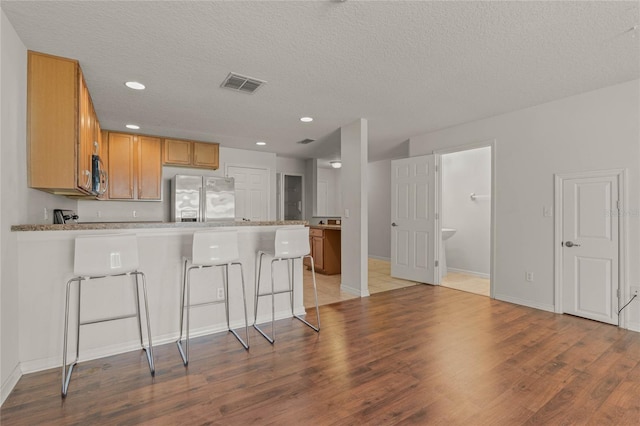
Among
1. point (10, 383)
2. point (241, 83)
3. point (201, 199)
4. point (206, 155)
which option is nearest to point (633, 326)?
point (241, 83)

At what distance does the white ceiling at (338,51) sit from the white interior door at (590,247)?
110 cm

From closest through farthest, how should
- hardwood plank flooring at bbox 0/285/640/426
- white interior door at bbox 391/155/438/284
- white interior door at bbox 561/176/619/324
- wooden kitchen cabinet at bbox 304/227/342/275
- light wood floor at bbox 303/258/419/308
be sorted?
1. hardwood plank flooring at bbox 0/285/640/426
2. white interior door at bbox 561/176/619/324
3. light wood floor at bbox 303/258/419/308
4. white interior door at bbox 391/155/438/284
5. wooden kitchen cabinet at bbox 304/227/342/275

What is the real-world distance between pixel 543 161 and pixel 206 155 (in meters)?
5.23

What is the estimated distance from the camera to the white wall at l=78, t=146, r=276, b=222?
16.7 feet

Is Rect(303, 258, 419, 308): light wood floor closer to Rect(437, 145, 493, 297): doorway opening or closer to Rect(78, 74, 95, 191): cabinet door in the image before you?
Rect(437, 145, 493, 297): doorway opening

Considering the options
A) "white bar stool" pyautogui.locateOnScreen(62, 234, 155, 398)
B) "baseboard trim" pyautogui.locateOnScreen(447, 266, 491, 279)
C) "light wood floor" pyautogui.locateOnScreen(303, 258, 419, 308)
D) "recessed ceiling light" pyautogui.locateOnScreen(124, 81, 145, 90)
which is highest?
"recessed ceiling light" pyautogui.locateOnScreen(124, 81, 145, 90)

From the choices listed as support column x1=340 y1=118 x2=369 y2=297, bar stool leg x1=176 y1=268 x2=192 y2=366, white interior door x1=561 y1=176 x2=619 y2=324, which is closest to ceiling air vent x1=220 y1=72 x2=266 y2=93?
support column x1=340 y1=118 x2=369 y2=297

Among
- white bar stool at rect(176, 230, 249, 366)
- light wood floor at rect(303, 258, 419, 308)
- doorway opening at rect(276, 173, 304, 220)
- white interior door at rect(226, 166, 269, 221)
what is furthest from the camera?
doorway opening at rect(276, 173, 304, 220)

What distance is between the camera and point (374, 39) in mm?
2305

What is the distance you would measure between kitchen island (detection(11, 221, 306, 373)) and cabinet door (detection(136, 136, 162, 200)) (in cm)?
279

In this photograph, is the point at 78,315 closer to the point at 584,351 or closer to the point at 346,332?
the point at 346,332

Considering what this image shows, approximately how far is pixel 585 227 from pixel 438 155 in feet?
6.95

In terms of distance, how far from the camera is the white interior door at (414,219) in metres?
4.90

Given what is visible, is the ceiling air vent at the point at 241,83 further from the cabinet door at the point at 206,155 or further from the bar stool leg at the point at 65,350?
the cabinet door at the point at 206,155
